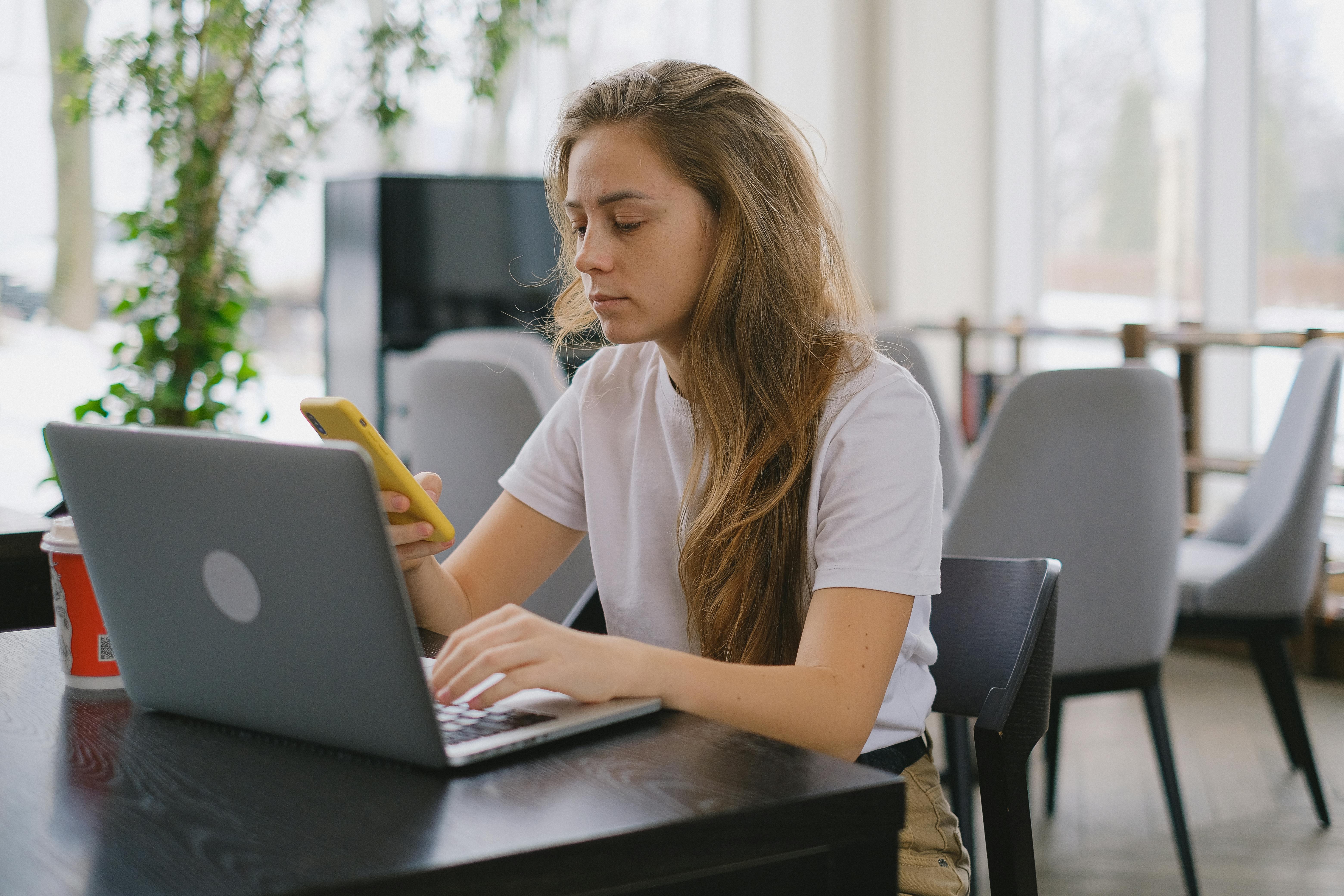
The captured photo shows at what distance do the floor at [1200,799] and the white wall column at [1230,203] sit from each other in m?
1.28

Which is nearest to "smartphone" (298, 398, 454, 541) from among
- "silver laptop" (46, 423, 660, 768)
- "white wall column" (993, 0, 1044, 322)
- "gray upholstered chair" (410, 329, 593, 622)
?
"silver laptop" (46, 423, 660, 768)

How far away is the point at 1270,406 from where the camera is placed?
4.75 metres

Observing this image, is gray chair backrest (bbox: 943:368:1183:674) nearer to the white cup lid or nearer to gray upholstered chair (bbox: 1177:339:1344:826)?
gray upholstered chair (bbox: 1177:339:1344:826)

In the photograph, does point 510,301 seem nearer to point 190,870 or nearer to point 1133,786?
point 1133,786

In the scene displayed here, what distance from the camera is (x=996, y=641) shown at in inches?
51.3

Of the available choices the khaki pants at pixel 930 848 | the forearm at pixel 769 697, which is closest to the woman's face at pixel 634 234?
the forearm at pixel 769 697

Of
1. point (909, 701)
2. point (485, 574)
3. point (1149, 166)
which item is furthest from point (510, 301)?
point (909, 701)

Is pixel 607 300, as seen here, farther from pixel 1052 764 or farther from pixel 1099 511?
pixel 1052 764

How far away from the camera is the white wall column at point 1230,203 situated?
15.8 ft

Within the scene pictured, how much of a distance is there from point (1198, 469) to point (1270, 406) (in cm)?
87

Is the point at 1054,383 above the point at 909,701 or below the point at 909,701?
above

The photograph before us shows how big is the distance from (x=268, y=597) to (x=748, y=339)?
0.63 meters

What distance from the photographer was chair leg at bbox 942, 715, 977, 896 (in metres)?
Result: 2.27

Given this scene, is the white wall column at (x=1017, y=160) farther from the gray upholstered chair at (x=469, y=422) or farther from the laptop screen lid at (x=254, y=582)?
the laptop screen lid at (x=254, y=582)
